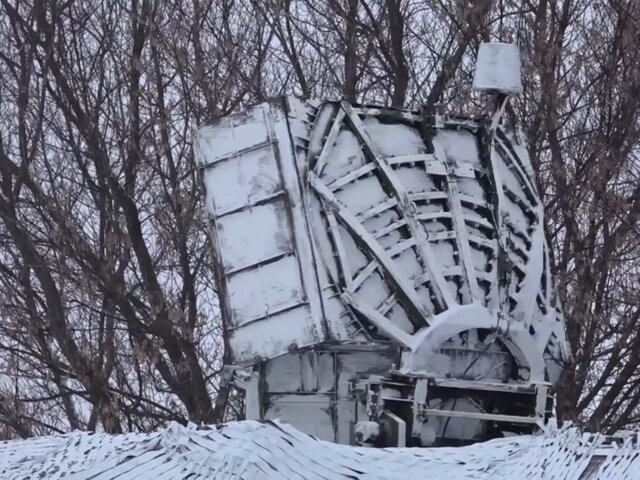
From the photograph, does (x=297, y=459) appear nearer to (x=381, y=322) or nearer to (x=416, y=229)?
(x=381, y=322)

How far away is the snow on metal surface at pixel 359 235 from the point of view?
865 centimetres

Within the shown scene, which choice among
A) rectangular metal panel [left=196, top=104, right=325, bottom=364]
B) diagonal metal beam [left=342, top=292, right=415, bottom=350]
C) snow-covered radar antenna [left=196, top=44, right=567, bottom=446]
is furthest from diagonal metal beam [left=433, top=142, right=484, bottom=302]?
rectangular metal panel [left=196, top=104, right=325, bottom=364]

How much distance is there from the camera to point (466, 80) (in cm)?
1725

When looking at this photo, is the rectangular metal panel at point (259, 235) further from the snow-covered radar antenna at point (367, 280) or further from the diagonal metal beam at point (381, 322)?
the diagonal metal beam at point (381, 322)

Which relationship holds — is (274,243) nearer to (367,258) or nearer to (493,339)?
(367,258)

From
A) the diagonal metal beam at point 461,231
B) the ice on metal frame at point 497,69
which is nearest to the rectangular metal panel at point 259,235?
the diagonal metal beam at point 461,231

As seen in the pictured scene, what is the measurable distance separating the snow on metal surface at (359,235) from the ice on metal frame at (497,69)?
2.11 feet

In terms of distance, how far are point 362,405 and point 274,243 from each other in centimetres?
122

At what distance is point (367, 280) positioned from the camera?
28.9 ft

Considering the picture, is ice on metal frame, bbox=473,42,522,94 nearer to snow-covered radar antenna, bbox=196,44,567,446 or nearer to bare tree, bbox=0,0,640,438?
snow-covered radar antenna, bbox=196,44,567,446

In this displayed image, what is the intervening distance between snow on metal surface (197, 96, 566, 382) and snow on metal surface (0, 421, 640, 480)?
14.1 feet

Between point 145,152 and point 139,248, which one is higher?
point 145,152

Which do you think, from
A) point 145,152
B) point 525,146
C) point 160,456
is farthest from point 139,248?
point 160,456

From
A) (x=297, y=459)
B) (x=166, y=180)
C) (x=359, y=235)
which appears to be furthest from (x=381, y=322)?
(x=166, y=180)
